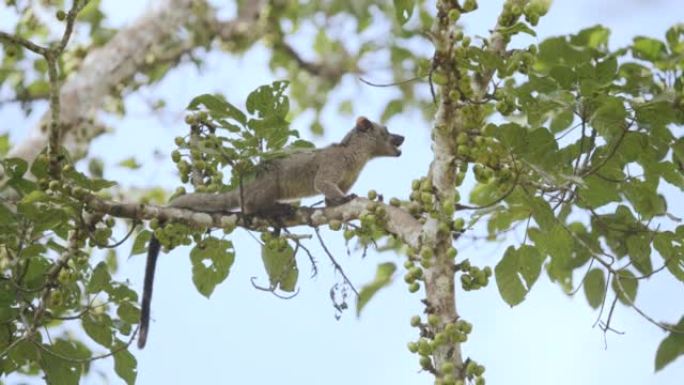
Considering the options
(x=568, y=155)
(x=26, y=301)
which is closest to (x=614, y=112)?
(x=568, y=155)

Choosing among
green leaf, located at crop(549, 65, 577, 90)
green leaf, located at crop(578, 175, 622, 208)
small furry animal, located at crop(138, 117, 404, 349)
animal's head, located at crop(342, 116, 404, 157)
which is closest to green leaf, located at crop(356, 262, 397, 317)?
small furry animal, located at crop(138, 117, 404, 349)

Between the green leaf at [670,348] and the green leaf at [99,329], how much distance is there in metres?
2.68

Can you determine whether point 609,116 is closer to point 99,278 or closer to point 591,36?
point 591,36

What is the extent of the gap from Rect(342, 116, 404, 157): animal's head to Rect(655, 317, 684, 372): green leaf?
10.1 ft

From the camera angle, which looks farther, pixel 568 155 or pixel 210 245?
pixel 210 245

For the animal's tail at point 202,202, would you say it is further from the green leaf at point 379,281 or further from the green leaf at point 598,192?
the green leaf at point 598,192

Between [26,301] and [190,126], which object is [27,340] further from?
[190,126]

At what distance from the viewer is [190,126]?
15.2 ft

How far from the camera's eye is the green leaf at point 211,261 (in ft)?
15.5

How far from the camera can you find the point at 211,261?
475 cm

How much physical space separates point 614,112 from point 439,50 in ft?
2.61

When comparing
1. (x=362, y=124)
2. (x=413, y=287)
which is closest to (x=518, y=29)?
(x=413, y=287)

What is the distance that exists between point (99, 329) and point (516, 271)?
2089 millimetres

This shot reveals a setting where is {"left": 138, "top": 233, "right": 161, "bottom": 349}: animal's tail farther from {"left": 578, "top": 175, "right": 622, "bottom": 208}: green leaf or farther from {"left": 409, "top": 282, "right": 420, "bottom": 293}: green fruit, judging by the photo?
{"left": 578, "top": 175, "right": 622, "bottom": 208}: green leaf
